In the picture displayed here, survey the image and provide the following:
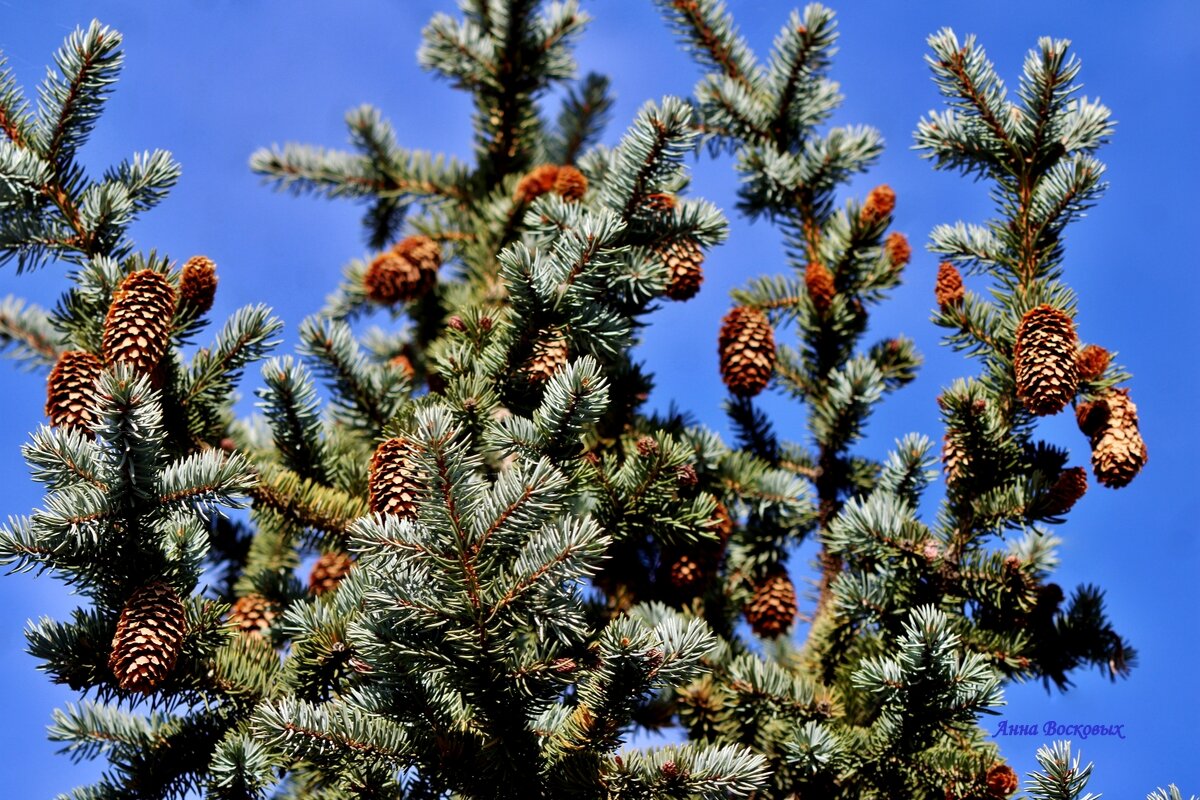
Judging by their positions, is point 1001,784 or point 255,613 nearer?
point 1001,784

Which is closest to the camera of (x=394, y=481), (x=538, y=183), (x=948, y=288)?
(x=394, y=481)

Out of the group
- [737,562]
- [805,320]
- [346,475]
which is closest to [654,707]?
[737,562]

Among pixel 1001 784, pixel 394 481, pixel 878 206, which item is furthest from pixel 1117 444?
pixel 394 481

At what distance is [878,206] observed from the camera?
3.00m

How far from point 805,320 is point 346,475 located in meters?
1.28

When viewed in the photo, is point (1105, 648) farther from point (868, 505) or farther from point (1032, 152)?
point (1032, 152)

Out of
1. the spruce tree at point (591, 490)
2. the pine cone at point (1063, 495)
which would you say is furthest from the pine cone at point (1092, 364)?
the pine cone at point (1063, 495)

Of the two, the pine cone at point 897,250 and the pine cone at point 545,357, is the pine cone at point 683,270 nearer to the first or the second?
the pine cone at point 545,357

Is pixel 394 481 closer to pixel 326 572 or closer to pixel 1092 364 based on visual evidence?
pixel 326 572

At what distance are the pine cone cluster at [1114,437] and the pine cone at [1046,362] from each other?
0.46 feet

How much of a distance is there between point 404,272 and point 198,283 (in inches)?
39.3

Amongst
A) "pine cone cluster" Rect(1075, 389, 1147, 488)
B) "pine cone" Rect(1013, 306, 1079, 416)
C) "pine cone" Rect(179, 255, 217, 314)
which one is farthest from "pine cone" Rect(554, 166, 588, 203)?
"pine cone cluster" Rect(1075, 389, 1147, 488)

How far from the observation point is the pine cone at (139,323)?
215cm

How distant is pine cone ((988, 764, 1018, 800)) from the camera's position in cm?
210
